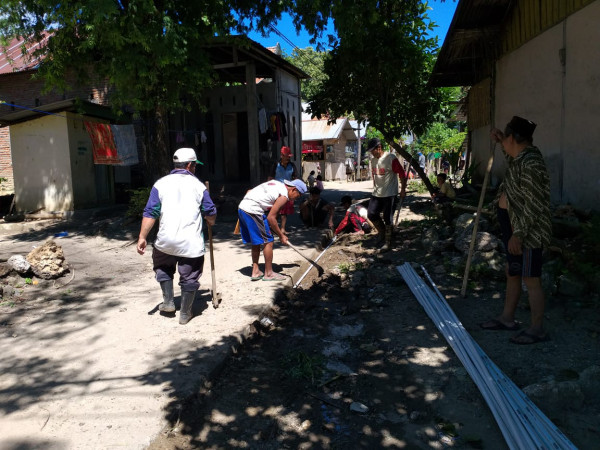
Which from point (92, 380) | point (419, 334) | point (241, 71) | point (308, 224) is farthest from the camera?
point (241, 71)

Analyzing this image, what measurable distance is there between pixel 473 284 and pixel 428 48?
394 inches

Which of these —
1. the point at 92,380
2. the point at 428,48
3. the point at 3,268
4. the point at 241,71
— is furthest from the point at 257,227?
the point at 241,71

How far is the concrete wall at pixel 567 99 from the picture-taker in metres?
6.03

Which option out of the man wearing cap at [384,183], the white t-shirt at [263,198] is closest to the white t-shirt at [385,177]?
the man wearing cap at [384,183]

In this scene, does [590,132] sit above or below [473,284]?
above

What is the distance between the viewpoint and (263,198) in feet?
20.1

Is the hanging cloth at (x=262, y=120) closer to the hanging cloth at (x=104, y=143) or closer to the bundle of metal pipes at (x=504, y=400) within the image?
the hanging cloth at (x=104, y=143)

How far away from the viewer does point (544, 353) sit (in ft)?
12.5

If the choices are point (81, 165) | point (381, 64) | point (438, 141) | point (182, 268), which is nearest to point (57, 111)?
point (81, 165)

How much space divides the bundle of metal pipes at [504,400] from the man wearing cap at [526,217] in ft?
1.61

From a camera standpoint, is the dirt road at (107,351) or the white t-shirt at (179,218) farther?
the white t-shirt at (179,218)

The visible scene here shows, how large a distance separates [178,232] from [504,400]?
10.7ft

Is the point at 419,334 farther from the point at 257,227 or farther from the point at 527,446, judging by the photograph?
the point at 257,227

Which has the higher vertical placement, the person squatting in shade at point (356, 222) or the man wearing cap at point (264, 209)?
the man wearing cap at point (264, 209)
